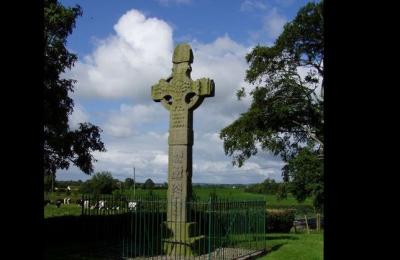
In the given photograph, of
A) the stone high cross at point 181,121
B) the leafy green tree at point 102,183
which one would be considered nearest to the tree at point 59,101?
the stone high cross at point 181,121

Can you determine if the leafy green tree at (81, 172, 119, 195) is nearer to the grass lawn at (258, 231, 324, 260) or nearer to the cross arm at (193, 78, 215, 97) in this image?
the grass lawn at (258, 231, 324, 260)

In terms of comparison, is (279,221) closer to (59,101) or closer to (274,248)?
(274,248)

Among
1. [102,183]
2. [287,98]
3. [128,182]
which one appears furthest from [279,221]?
[128,182]

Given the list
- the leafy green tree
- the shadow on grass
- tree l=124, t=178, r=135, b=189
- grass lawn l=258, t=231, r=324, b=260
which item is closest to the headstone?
grass lawn l=258, t=231, r=324, b=260

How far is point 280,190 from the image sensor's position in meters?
26.3

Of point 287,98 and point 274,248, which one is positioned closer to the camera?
point 274,248

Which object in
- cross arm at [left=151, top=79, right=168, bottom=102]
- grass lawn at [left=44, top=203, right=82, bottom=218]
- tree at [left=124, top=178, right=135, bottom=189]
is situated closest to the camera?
cross arm at [left=151, top=79, right=168, bottom=102]

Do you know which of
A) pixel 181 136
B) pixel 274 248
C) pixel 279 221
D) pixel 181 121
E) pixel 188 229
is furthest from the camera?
pixel 279 221

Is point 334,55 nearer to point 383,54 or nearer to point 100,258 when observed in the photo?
Answer: point 383,54

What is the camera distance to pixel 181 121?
1227cm

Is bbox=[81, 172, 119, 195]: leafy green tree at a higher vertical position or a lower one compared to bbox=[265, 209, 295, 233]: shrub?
higher

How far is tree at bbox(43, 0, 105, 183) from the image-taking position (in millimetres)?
15469

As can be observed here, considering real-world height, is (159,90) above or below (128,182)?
above

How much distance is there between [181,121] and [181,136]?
418 millimetres
